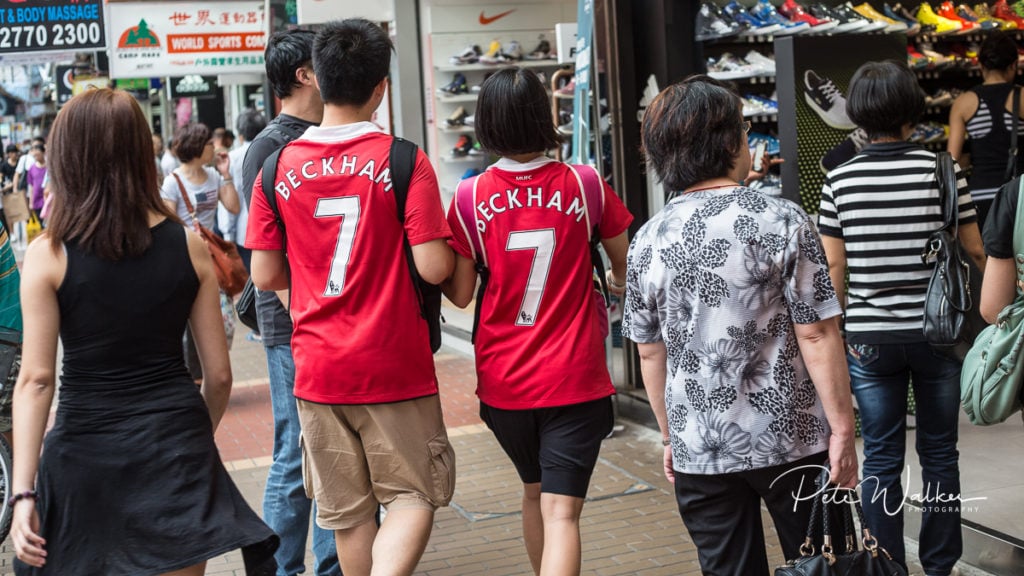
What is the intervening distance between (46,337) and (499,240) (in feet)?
4.52

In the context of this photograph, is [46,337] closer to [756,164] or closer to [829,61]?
[756,164]

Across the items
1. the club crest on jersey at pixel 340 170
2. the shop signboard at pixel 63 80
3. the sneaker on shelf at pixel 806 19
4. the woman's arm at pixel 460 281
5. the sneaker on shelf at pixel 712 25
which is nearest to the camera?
the club crest on jersey at pixel 340 170

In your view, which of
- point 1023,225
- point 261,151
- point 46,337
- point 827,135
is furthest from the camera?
point 827,135

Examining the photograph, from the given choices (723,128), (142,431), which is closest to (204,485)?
(142,431)

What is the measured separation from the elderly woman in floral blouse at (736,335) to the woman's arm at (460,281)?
0.78 m

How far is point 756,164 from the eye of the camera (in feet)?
19.6

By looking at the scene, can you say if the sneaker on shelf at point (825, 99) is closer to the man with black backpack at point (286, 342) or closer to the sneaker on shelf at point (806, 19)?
the sneaker on shelf at point (806, 19)

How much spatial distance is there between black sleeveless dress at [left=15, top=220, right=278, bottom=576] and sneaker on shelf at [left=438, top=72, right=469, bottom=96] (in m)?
9.00

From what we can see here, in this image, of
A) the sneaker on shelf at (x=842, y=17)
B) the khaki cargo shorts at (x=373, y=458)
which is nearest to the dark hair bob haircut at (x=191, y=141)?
the sneaker on shelf at (x=842, y=17)

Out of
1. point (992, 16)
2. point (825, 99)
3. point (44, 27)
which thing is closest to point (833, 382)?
point (825, 99)

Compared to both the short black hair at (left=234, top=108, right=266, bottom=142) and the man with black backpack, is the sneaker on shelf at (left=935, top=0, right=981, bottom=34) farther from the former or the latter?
the short black hair at (left=234, top=108, right=266, bottom=142)

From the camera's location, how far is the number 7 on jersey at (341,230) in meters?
3.68

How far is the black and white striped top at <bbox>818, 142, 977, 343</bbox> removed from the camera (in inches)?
166

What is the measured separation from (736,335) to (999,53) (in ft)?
17.3
